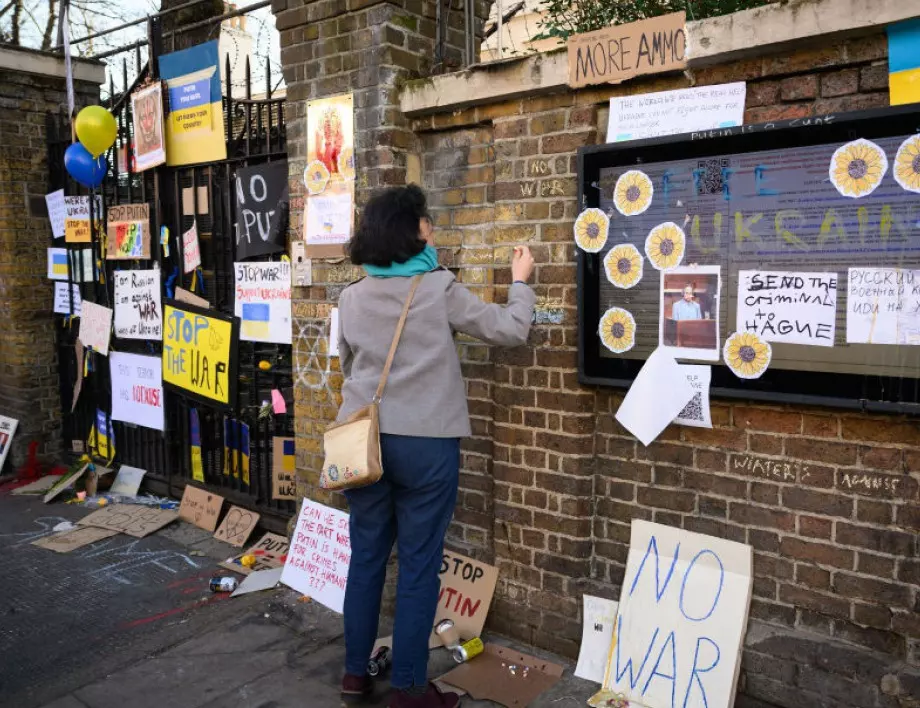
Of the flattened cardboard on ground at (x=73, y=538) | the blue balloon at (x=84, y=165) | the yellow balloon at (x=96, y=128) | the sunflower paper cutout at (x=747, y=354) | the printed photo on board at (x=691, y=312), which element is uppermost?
the yellow balloon at (x=96, y=128)

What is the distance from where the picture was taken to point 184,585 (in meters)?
4.73

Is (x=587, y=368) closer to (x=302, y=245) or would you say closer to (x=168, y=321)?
(x=302, y=245)

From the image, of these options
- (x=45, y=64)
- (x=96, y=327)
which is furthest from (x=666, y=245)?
(x=45, y=64)

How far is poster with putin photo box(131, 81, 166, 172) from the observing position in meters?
5.66

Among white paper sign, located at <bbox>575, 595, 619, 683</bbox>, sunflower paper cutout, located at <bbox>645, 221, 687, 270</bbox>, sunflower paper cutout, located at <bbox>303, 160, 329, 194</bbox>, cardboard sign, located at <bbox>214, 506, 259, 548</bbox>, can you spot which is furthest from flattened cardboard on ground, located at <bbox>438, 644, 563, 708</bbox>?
sunflower paper cutout, located at <bbox>303, 160, 329, 194</bbox>

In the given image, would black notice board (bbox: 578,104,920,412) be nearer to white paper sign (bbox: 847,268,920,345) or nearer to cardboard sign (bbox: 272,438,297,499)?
white paper sign (bbox: 847,268,920,345)

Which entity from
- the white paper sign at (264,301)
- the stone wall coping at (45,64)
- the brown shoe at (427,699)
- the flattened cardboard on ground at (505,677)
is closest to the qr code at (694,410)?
the flattened cardboard on ground at (505,677)

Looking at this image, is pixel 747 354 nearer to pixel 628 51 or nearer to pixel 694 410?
pixel 694 410

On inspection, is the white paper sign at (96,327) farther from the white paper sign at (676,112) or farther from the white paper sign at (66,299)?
the white paper sign at (676,112)

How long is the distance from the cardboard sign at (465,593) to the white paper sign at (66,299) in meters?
4.62

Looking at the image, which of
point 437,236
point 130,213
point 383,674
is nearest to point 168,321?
point 130,213

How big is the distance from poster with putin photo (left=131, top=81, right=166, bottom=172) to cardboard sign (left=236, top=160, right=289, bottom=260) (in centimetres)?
96

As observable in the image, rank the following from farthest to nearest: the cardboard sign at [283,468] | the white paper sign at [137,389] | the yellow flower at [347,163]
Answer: the white paper sign at [137,389], the cardboard sign at [283,468], the yellow flower at [347,163]

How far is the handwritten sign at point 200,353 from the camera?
5363 mm
